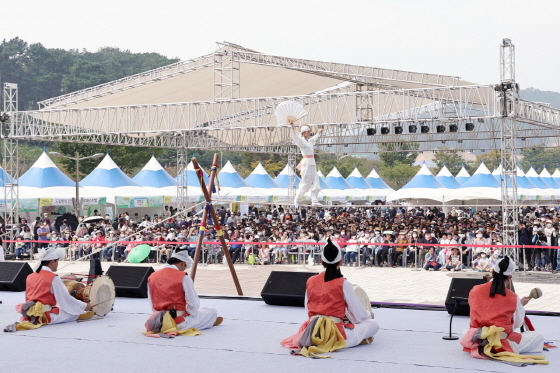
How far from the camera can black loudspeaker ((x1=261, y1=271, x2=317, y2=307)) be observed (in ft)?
30.9

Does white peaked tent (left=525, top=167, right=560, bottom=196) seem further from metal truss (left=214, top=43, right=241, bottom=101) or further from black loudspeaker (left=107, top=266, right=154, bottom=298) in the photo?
black loudspeaker (left=107, top=266, right=154, bottom=298)

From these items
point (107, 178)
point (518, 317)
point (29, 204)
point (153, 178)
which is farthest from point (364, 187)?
point (518, 317)

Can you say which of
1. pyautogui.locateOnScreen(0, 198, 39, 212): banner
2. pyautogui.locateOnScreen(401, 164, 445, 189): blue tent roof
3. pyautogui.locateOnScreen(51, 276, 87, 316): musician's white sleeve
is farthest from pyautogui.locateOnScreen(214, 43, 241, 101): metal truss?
pyautogui.locateOnScreen(51, 276, 87, 316): musician's white sleeve

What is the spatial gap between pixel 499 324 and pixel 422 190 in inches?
874

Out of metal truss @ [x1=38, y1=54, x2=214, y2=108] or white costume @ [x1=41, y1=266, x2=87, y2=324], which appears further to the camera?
metal truss @ [x1=38, y1=54, x2=214, y2=108]

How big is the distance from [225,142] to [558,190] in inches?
771

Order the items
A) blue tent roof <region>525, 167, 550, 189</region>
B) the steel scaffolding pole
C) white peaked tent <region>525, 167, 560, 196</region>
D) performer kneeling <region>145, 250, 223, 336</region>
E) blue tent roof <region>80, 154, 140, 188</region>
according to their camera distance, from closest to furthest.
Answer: performer kneeling <region>145, 250, 223, 336</region> < the steel scaffolding pole < blue tent roof <region>80, 154, 140, 188</region> < white peaked tent <region>525, 167, 560, 196</region> < blue tent roof <region>525, 167, 550, 189</region>

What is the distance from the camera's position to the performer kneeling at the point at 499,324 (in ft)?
20.0

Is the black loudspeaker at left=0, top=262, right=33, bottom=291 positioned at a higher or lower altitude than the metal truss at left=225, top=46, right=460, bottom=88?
lower

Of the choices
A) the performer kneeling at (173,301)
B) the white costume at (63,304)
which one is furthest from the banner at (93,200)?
the performer kneeling at (173,301)

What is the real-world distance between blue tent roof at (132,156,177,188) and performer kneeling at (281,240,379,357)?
2317 centimetres

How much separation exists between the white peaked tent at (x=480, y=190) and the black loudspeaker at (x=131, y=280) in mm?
17581

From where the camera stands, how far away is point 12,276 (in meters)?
11.4

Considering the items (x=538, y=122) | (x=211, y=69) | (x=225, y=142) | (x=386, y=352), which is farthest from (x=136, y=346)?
(x=225, y=142)
